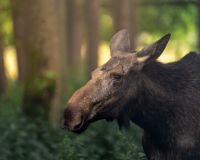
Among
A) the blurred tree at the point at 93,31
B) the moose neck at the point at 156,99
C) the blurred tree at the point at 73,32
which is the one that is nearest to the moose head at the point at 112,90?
the moose neck at the point at 156,99

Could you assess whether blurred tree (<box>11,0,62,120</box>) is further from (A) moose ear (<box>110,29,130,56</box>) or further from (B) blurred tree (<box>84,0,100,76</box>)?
(B) blurred tree (<box>84,0,100,76</box>)

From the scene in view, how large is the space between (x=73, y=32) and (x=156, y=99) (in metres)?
24.4

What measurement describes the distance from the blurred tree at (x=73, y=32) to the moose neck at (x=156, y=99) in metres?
22.8

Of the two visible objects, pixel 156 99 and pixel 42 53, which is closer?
pixel 156 99

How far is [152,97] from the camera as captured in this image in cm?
862

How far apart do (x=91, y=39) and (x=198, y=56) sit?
18492mm

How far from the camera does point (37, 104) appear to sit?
1506cm

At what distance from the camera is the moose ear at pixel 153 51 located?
8.11 meters

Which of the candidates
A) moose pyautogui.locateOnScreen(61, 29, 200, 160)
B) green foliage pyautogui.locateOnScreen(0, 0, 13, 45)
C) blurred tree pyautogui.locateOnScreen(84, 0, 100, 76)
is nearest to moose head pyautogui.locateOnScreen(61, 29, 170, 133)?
moose pyautogui.locateOnScreen(61, 29, 200, 160)

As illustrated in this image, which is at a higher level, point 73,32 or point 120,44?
point 120,44

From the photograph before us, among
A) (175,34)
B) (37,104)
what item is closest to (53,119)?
(37,104)

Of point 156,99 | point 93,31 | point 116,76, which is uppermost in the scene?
point 116,76

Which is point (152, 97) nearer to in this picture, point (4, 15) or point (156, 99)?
point (156, 99)

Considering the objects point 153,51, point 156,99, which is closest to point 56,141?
point 156,99
